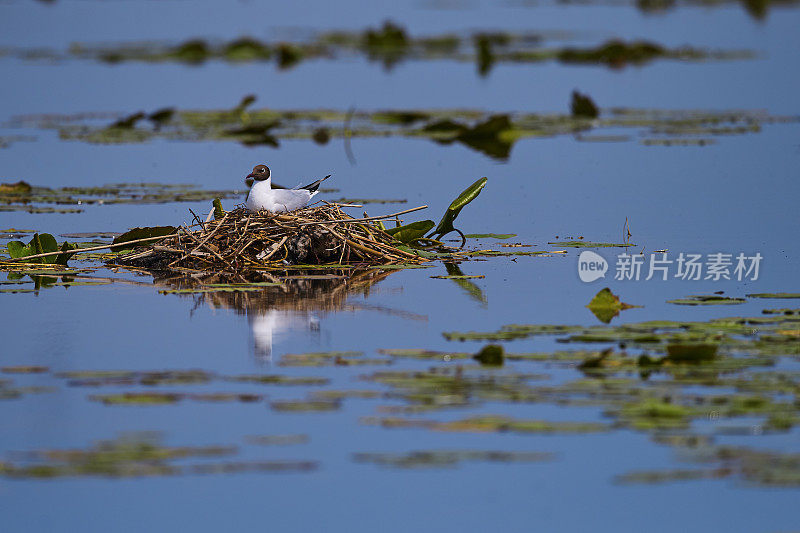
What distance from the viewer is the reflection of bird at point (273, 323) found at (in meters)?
7.89

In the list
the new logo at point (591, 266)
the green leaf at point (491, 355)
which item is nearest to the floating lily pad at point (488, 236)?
the new logo at point (591, 266)

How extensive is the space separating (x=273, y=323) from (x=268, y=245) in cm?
173

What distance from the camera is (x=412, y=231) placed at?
10.7 meters

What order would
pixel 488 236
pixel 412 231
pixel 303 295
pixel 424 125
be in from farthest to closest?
pixel 424 125 → pixel 488 236 → pixel 412 231 → pixel 303 295

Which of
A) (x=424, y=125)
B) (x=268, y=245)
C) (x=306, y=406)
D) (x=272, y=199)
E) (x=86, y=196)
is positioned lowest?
(x=306, y=406)

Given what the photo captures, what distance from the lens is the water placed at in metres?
5.45

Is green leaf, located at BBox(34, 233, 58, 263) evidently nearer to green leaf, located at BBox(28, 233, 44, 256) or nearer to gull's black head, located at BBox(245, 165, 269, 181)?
green leaf, located at BBox(28, 233, 44, 256)

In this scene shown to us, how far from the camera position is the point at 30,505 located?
213 inches

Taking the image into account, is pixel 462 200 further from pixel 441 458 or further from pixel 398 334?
pixel 441 458

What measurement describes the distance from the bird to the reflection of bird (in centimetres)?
131

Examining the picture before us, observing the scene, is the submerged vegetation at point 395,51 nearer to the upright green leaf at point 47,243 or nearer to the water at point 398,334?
the water at point 398,334

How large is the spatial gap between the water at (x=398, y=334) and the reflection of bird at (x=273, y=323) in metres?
0.03

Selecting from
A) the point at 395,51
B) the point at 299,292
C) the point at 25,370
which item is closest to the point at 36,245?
the point at 299,292

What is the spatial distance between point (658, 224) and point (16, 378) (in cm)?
685
